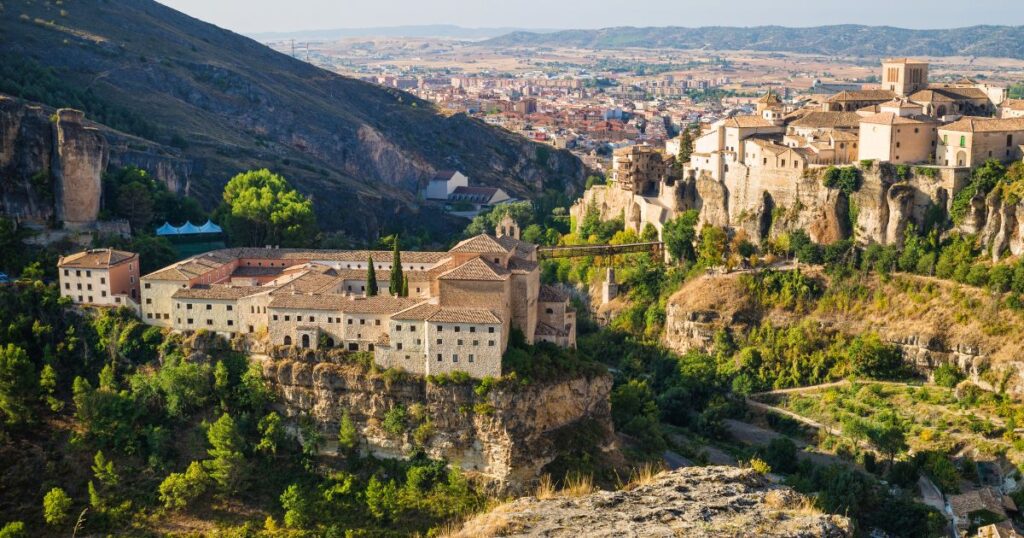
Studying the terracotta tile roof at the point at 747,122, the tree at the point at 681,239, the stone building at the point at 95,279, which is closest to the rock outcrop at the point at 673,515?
the stone building at the point at 95,279

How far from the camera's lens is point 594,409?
41.8 meters

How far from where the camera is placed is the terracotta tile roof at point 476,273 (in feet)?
131

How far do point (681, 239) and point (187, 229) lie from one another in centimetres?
2471

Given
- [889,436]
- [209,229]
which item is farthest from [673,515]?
[209,229]

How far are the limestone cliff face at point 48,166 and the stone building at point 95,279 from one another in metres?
6.75

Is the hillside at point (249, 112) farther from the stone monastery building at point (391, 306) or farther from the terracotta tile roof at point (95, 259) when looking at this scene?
the stone monastery building at point (391, 306)

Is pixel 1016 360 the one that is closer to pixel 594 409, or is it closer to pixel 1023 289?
pixel 1023 289

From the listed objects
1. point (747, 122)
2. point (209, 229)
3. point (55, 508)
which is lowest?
point (55, 508)

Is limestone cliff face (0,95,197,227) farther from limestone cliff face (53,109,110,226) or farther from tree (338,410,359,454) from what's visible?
tree (338,410,359,454)

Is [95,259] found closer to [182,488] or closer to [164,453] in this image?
[164,453]

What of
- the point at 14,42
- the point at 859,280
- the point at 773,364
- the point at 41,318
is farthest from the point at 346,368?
the point at 14,42

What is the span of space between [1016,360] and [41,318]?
127 ft

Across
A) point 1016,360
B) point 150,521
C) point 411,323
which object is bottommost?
point 150,521

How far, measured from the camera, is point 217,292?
141 feet
